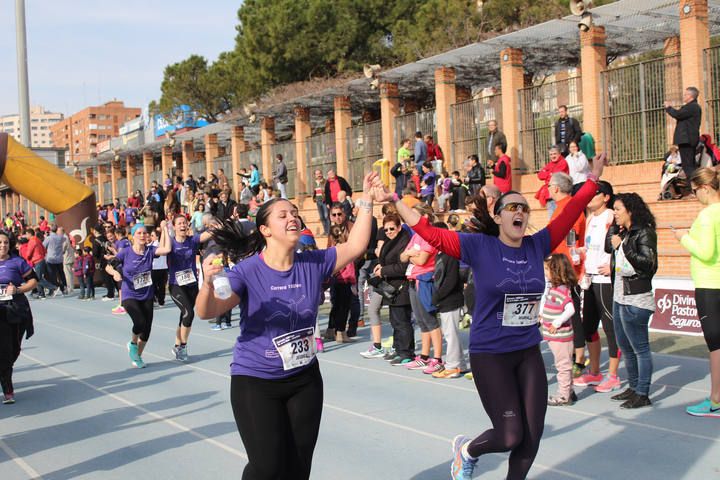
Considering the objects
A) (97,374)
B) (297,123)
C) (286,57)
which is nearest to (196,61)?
(286,57)

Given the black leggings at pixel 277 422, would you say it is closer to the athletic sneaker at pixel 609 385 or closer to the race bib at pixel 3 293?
the athletic sneaker at pixel 609 385

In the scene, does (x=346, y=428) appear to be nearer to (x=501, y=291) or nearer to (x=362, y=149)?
(x=501, y=291)

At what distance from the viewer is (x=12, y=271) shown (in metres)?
9.16

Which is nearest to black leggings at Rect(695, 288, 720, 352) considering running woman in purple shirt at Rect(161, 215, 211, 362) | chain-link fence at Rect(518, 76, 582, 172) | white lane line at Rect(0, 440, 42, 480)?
white lane line at Rect(0, 440, 42, 480)

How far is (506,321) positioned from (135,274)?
23.6ft

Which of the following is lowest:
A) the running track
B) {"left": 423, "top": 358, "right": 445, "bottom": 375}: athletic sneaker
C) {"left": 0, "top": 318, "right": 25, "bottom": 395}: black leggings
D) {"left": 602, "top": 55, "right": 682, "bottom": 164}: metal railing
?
the running track

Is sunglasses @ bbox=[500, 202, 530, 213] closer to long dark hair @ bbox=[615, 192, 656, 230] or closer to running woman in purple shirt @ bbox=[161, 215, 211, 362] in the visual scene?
long dark hair @ bbox=[615, 192, 656, 230]

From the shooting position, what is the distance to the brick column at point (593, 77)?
19.0 metres

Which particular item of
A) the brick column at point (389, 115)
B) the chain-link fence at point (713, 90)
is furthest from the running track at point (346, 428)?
the brick column at point (389, 115)

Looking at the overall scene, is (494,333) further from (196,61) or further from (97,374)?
(196,61)

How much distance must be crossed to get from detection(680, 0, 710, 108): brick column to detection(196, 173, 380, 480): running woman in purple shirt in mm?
15008

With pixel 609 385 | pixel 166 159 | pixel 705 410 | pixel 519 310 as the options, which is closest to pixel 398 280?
pixel 609 385

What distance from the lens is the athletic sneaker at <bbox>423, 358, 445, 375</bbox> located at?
9734mm

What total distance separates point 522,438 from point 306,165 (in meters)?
26.4
